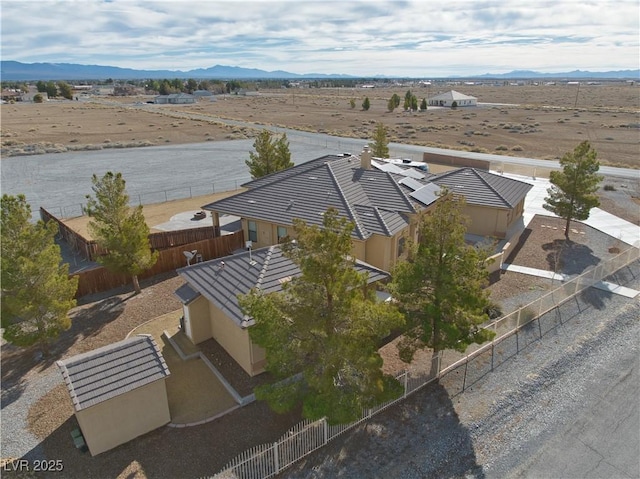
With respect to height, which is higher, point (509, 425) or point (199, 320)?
point (199, 320)

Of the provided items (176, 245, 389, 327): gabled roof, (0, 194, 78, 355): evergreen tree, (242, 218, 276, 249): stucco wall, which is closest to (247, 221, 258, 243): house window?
(242, 218, 276, 249): stucco wall

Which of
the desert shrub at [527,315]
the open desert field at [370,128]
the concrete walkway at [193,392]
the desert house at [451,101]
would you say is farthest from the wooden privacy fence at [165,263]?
the desert house at [451,101]

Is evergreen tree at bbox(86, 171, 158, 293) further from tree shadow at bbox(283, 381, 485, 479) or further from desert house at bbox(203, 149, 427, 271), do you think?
tree shadow at bbox(283, 381, 485, 479)

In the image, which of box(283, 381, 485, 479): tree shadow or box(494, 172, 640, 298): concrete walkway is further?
box(494, 172, 640, 298): concrete walkway

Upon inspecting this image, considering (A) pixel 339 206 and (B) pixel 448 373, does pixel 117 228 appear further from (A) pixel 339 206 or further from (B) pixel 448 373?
(B) pixel 448 373

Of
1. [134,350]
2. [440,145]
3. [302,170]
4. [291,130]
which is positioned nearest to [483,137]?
[440,145]

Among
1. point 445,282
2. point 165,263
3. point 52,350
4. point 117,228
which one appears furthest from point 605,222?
point 52,350
